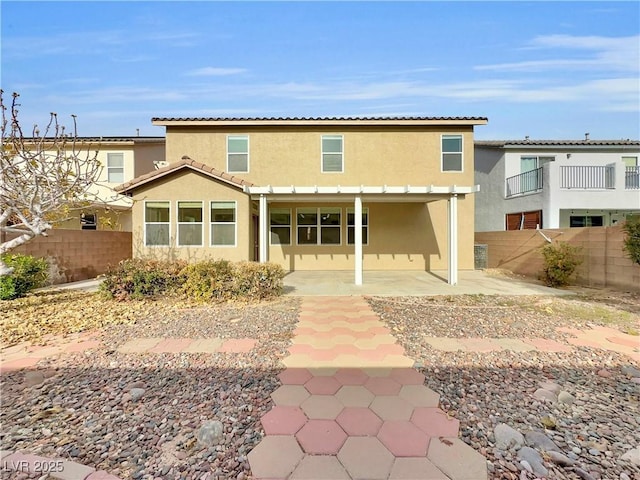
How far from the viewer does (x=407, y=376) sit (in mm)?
3541

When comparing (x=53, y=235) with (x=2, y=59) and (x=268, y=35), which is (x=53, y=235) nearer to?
(x=2, y=59)

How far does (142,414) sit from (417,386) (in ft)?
9.11

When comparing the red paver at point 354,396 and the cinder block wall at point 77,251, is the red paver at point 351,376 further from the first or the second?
the cinder block wall at point 77,251

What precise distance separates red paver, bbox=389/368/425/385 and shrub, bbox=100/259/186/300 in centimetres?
557

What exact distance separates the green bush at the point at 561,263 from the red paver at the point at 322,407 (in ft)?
32.6

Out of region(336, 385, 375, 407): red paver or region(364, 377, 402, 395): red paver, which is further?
region(364, 377, 402, 395): red paver

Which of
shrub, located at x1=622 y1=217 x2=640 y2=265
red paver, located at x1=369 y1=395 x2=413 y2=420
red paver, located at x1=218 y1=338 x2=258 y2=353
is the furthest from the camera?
shrub, located at x1=622 y1=217 x2=640 y2=265

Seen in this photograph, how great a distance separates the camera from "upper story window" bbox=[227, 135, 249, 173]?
13.5 m

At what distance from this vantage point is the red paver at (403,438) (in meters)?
2.33

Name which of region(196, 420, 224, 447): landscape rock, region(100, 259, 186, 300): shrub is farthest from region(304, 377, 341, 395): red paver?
region(100, 259, 186, 300): shrub

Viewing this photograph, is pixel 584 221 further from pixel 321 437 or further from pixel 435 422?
pixel 321 437

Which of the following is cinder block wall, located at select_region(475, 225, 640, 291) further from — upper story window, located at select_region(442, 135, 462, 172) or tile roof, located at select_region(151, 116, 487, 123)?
tile roof, located at select_region(151, 116, 487, 123)

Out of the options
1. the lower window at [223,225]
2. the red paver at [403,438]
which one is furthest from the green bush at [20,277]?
the red paver at [403,438]

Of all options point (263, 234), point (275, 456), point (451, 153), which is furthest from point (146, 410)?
point (451, 153)
